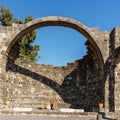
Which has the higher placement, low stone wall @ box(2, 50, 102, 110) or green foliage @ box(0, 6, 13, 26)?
green foliage @ box(0, 6, 13, 26)

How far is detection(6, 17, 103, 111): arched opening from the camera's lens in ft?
49.4

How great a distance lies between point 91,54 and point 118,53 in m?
2.93

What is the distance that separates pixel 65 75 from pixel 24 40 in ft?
24.7

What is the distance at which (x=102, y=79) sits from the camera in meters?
14.6

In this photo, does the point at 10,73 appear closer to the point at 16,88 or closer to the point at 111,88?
the point at 16,88

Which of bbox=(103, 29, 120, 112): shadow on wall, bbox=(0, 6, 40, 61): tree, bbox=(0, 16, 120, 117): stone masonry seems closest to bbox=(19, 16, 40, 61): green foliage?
bbox=(0, 6, 40, 61): tree

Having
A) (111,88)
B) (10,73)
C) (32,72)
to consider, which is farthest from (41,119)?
(32,72)

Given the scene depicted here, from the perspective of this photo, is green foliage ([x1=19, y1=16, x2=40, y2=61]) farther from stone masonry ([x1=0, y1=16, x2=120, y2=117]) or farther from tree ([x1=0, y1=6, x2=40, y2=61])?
stone masonry ([x1=0, y1=16, x2=120, y2=117])

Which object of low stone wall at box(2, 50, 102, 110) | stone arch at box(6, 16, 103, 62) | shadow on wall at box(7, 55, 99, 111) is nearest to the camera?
stone arch at box(6, 16, 103, 62)

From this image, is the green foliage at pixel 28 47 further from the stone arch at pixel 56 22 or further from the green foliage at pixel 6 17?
the stone arch at pixel 56 22

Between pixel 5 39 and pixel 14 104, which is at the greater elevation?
pixel 5 39

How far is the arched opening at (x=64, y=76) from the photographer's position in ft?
49.4

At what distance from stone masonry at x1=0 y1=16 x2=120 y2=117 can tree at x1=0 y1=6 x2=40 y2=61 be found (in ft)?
21.9

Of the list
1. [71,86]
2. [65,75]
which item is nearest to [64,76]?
[65,75]
